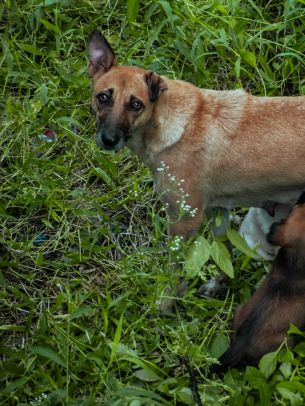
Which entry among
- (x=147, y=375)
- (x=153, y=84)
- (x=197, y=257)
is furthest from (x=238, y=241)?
(x=153, y=84)

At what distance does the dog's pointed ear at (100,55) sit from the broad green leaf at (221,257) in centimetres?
131

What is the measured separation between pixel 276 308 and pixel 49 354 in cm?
134

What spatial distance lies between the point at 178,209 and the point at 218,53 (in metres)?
1.93

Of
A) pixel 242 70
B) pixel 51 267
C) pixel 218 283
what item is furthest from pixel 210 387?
pixel 242 70

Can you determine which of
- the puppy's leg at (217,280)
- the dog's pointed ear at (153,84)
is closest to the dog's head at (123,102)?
the dog's pointed ear at (153,84)

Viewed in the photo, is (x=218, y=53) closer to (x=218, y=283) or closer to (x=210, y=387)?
(x=218, y=283)

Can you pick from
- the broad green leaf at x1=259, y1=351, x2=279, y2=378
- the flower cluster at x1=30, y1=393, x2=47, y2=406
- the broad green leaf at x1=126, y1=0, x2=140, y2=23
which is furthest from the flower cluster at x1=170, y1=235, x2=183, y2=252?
the broad green leaf at x1=126, y1=0, x2=140, y2=23

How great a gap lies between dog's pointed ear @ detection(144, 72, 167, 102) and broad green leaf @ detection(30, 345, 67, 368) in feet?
5.26

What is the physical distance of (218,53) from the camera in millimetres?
6625

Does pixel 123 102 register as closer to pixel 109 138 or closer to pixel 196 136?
pixel 109 138

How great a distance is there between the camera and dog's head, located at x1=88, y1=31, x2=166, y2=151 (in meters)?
4.91

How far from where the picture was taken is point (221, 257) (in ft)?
16.0

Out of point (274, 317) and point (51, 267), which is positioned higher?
point (274, 317)

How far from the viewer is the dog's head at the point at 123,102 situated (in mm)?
4910
